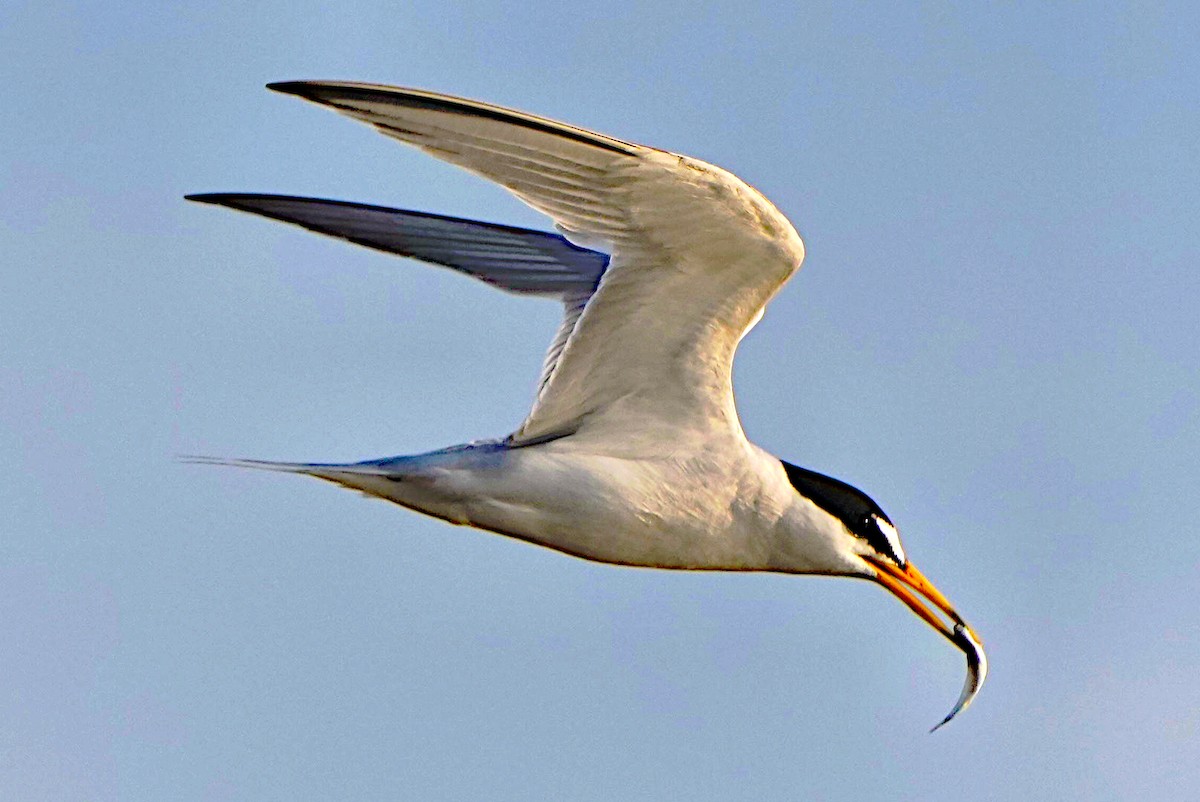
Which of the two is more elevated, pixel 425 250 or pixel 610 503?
pixel 425 250

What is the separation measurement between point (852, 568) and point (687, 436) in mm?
1074

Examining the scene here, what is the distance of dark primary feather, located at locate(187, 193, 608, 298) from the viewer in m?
7.91

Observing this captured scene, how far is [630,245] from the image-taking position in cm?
708

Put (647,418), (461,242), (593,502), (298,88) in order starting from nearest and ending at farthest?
1. (298,88)
2. (593,502)
3. (647,418)
4. (461,242)

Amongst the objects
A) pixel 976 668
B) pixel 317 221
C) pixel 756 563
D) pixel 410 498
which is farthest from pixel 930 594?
pixel 317 221

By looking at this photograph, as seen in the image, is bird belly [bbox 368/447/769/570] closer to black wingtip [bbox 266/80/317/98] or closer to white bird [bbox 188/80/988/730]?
white bird [bbox 188/80/988/730]

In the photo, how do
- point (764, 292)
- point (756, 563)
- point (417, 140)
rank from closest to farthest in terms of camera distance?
point (417, 140), point (764, 292), point (756, 563)

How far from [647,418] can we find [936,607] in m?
1.71

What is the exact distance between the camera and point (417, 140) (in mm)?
6344

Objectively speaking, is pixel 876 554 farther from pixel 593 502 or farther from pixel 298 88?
pixel 298 88

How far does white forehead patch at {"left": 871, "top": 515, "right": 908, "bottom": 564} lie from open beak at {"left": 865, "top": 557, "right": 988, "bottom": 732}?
0.06 m

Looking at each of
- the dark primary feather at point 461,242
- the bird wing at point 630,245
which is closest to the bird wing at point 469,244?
the dark primary feather at point 461,242

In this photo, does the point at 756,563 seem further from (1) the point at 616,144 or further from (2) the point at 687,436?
(1) the point at 616,144

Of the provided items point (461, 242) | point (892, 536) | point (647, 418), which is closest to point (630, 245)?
point (647, 418)
